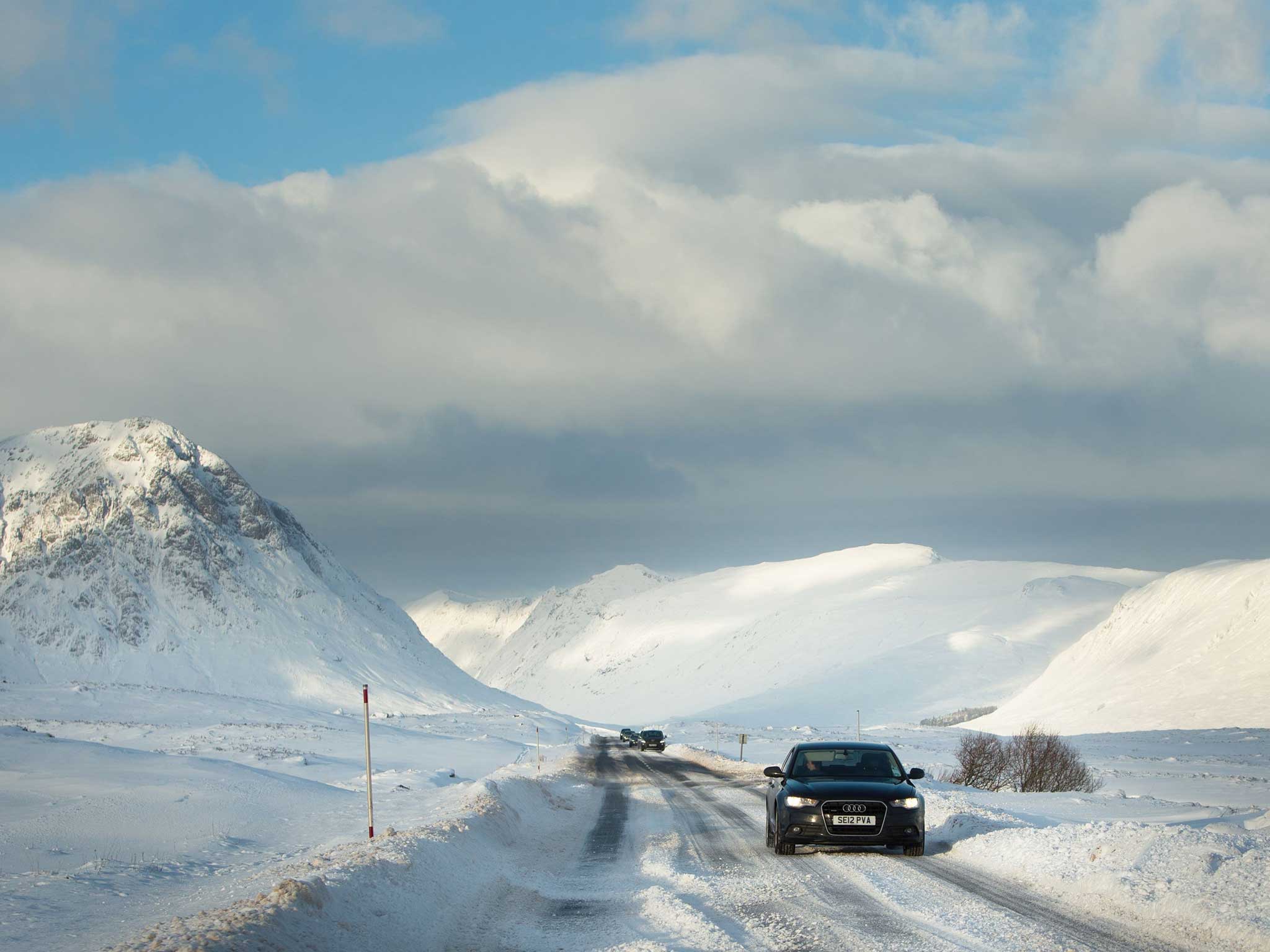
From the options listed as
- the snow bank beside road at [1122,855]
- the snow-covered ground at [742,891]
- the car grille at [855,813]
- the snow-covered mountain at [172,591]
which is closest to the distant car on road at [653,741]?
the snow bank beside road at [1122,855]

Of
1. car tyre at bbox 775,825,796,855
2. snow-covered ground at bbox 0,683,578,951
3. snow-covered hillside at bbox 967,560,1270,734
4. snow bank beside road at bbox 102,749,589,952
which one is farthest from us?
snow-covered hillside at bbox 967,560,1270,734

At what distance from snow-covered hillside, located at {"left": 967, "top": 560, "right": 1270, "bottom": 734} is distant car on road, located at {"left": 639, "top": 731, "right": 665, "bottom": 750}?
1938 inches

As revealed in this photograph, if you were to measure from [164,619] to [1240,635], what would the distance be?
12134cm

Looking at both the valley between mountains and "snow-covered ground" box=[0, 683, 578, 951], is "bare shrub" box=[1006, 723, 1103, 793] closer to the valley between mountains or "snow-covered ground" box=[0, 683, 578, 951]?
the valley between mountains

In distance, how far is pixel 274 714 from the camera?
10412 centimetres

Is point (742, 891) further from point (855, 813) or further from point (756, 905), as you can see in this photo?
point (855, 813)

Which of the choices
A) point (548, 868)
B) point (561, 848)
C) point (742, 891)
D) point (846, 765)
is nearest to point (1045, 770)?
point (846, 765)

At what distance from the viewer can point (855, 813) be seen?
16.2 m

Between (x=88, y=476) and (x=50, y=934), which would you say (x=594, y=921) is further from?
(x=88, y=476)

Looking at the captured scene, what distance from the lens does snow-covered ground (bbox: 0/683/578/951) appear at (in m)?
12.3

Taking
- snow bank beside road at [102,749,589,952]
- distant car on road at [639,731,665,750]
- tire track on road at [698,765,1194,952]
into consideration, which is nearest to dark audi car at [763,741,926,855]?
tire track on road at [698,765,1194,952]

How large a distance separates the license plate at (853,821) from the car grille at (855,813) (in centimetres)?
3

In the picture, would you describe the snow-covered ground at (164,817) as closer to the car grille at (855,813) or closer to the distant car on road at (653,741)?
the car grille at (855,813)

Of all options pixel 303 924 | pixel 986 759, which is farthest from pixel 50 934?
pixel 986 759
